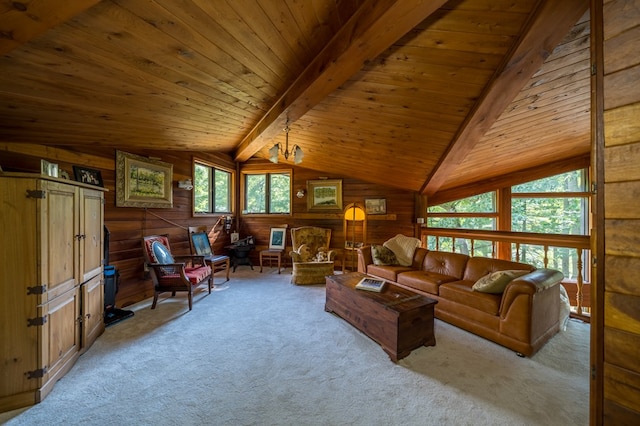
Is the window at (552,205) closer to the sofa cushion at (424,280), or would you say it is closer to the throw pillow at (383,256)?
the throw pillow at (383,256)

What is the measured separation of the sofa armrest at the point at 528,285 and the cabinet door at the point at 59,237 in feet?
12.4

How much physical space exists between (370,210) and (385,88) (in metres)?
3.55

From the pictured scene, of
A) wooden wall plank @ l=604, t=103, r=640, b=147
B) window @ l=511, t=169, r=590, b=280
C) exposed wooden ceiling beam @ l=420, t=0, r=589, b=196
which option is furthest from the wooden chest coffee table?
window @ l=511, t=169, r=590, b=280

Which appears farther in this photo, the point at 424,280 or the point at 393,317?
the point at 424,280

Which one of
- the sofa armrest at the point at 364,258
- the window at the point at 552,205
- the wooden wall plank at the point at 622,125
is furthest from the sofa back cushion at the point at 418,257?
the window at the point at 552,205

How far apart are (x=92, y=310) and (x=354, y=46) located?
3.29 meters

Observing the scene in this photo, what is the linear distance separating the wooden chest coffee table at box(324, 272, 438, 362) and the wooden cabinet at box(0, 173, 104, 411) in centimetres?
250

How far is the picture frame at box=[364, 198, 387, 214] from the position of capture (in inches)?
221

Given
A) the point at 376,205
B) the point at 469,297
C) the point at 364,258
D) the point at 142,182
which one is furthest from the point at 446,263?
the point at 142,182

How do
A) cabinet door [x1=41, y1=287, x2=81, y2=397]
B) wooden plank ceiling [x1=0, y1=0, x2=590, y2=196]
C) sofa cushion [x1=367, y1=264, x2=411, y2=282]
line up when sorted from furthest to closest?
sofa cushion [x1=367, y1=264, x2=411, y2=282], cabinet door [x1=41, y1=287, x2=81, y2=397], wooden plank ceiling [x1=0, y1=0, x2=590, y2=196]

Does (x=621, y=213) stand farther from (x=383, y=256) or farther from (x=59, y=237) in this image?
(x=59, y=237)

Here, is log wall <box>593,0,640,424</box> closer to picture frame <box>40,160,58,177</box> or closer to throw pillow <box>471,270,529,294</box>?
throw pillow <box>471,270,529,294</box>

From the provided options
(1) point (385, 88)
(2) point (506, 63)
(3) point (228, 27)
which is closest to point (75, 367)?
(3) point (228, 27)

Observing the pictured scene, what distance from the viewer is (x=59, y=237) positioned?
77.3 inches
